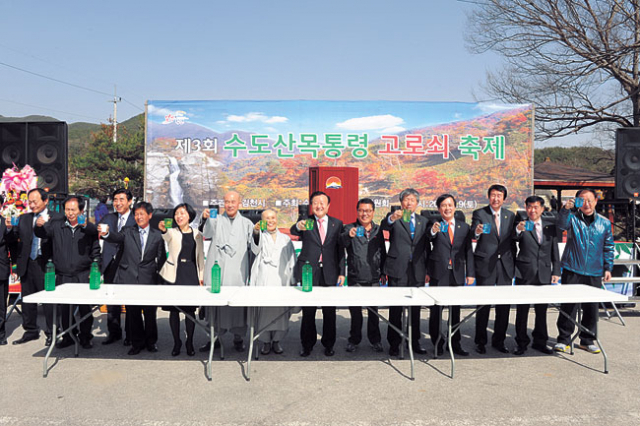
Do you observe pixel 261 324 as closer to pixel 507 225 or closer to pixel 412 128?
pixel 507 225

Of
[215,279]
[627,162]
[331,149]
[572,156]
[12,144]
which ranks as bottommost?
[215,279]

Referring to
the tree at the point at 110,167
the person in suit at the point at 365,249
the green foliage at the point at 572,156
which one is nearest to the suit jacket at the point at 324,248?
the person in suit at the point at 365,249

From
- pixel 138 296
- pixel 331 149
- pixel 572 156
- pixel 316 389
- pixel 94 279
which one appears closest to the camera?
pixel 316 389

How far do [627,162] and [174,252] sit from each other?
252 inches

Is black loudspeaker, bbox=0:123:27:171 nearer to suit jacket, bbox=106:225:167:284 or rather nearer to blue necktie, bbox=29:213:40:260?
blue necktie, bbox=29:213:40:260

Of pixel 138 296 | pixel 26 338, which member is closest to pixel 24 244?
pixel 26 338

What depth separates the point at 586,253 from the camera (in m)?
4.97

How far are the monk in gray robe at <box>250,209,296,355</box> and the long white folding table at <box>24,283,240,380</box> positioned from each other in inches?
13.5

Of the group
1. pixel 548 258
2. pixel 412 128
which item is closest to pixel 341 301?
pixel 548 258

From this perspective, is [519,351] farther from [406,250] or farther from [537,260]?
[406,250]

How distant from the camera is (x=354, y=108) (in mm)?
10695

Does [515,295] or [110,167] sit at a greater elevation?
[110,167]

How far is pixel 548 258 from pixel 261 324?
280cm

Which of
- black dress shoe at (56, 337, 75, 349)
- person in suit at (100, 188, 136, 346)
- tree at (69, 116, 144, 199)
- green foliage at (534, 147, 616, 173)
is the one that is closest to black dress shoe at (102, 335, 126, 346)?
person in suit at (100, 188, 136, 346)
